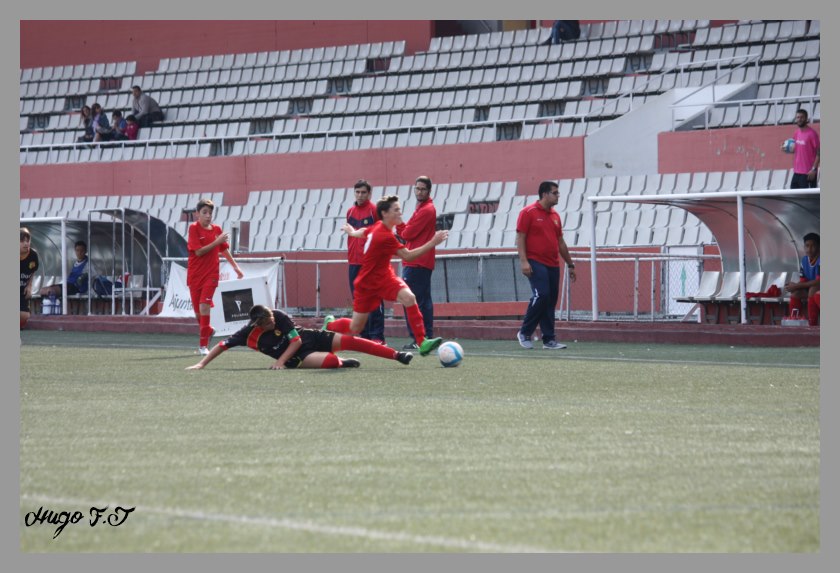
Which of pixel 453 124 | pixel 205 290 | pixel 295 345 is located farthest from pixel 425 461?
pixel 453 124

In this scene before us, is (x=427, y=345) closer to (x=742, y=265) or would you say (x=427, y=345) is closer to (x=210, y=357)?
(x=210, y=357)

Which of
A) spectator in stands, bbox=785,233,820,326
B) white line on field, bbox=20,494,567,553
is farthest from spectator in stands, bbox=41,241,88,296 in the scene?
white line on field, bbox=20,494,567,553

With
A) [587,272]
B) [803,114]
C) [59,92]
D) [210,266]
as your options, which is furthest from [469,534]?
[59,92]

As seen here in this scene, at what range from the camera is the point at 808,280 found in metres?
17.7

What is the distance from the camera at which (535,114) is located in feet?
92.9

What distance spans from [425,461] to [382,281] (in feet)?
21.8

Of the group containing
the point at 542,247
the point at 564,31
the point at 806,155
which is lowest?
the point at 542,247

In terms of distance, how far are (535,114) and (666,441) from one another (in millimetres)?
21660

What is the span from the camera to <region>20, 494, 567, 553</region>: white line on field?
4598mm

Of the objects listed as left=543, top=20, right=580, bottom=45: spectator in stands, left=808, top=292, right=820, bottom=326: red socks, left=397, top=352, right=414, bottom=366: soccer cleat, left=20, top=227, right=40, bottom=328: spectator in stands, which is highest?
left=543, top=20, right=580, bottom=45: spectator in stands

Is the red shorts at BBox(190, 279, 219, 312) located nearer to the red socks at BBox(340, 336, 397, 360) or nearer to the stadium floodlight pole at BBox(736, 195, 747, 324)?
the red socks at BBox(340, 336, 397, 360)

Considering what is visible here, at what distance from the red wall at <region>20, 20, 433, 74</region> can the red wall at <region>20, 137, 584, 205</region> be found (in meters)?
5.29

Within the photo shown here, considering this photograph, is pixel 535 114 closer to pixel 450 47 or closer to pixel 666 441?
pixel 450 47

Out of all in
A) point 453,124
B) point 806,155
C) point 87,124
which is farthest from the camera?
point 87,124
